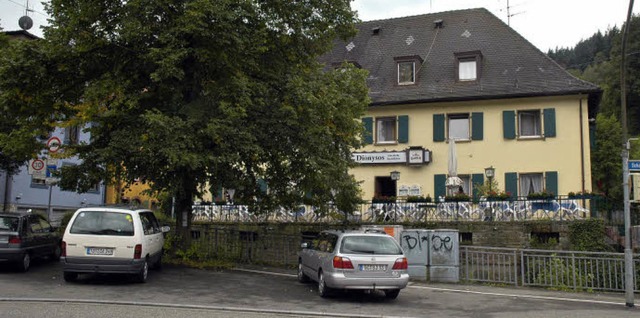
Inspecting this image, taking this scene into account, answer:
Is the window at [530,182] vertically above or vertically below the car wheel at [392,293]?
above

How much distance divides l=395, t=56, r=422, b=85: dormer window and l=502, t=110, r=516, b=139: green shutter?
17.0ft

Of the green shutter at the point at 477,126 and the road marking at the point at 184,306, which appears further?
the green shutter at the point at 477,126

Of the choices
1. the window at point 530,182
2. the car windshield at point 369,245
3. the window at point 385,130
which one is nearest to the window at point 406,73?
the window at point 385,130

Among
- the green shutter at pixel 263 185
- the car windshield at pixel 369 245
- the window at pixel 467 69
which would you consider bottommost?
the car windshield at pixel 369 245

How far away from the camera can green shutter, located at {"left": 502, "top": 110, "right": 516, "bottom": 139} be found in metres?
29.0

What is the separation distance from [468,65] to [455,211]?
10.7 m

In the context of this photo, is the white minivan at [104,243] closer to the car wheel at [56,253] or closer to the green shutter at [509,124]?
the car wheel at [56,253]

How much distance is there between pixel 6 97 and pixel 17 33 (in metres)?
20.1

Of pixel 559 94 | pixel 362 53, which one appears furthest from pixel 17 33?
pixel 559 94

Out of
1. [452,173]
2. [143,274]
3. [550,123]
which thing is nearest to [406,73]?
[550,123]

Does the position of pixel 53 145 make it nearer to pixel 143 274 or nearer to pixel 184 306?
pixel 143 274

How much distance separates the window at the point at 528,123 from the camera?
1147 inches

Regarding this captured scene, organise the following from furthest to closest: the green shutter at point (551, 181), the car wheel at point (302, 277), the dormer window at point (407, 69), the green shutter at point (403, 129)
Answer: the dormer window at point (407, 69), the green shutter at point (403, 129), the green shutter at point (551, 181), the car wheel at point (302, 277)

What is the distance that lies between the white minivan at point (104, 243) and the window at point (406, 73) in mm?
20852
